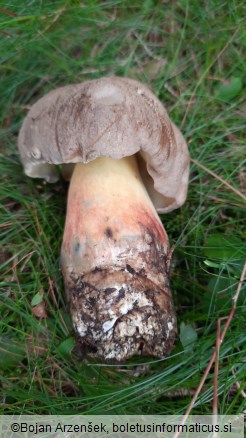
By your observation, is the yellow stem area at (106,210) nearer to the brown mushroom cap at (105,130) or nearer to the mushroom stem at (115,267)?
the mushroom stem at (115,267)

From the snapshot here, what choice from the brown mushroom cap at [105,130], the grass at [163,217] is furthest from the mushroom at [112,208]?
the grass at [163,217]

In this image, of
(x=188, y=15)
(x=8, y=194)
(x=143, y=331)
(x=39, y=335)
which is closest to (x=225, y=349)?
(x=143, y=331)

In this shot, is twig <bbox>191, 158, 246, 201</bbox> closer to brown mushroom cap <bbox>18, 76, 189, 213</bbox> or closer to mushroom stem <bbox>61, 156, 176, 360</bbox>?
brown mushroom cap <bbox>18, 76, 189, 213</bbox>

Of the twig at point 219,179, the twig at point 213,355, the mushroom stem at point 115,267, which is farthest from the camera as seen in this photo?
the twig at point 219,179

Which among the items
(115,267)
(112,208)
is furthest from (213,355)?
(112,208)

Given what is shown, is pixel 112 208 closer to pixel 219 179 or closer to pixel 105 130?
pixel 105 130

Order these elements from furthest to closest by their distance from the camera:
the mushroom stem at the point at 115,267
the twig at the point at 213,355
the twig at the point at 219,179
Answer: the twig at the point at 219,179
the mushroom stem at the point at 115,267
the twig at the point at 213,355

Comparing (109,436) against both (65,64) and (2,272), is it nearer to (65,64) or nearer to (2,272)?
(2,272)
